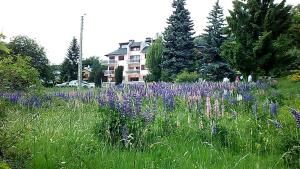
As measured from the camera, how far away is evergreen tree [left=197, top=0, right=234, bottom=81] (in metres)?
34.5

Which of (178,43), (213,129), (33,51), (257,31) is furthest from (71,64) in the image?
(213,129)

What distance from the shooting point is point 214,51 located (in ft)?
115

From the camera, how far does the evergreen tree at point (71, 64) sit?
224 feet

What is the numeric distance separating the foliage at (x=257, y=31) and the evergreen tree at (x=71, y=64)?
5149 centimetres

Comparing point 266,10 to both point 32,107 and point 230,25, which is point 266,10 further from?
point 32,107

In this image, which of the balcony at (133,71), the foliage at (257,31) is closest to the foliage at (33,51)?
the foliage at (257,31)

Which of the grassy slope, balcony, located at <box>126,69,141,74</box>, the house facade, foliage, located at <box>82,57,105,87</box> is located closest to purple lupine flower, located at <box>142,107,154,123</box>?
the grassy slope

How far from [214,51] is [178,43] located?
4.66 meters

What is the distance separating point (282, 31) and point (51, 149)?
1724 cm

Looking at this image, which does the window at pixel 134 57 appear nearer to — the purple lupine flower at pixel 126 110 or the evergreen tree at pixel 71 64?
the evergreen tree at pixel 71 64

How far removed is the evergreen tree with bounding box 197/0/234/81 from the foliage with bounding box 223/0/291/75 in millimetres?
14187

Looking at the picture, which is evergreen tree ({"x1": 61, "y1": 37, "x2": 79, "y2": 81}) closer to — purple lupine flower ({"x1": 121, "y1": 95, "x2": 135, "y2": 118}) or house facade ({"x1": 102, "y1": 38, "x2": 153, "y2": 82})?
house facade ({"x1": 102, "y1": 38, "x2": 153, "y2": 82})

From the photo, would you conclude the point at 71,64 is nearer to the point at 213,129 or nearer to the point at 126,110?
the point at 126,110

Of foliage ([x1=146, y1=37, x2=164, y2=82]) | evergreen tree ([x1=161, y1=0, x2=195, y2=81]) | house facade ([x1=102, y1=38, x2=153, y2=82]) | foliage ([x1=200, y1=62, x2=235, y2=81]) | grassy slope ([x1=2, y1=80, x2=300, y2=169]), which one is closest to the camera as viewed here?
grassy slope ([x1=2, y1=80, x2=300, y2=169])
